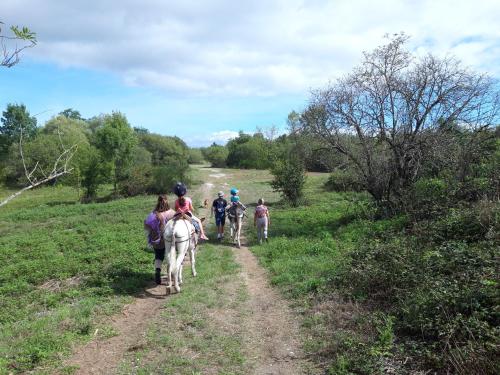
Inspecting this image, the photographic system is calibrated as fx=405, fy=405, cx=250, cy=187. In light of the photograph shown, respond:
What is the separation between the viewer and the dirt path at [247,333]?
19.4ft

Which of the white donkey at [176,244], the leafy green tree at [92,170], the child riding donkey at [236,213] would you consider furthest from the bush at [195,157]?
the white donkey at [176,244]

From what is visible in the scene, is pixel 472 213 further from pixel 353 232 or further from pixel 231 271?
pixel 231 271

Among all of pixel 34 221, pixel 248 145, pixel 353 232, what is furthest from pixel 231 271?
pixel 248 145

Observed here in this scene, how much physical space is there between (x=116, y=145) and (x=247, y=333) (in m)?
35.2

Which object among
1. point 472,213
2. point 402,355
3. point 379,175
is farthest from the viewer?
point 379,175

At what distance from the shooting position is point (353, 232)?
14188 millimetres

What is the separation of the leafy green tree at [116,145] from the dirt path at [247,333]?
31.4 m

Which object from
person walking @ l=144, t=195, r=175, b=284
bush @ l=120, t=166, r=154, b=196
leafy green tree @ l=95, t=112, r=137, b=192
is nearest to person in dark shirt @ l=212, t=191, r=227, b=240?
person walking @ l=144, t=195, r=175, b=284

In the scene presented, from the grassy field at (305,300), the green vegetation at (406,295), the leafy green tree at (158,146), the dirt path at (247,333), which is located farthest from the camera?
the leafy green tree at (158,146)

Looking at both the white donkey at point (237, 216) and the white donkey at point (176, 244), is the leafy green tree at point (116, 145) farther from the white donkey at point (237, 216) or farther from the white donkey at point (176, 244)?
the white donkey at point (176, 244)

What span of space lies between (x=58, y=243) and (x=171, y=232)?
902 cm

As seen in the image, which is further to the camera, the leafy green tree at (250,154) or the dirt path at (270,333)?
the leafy green tree at (250,154)

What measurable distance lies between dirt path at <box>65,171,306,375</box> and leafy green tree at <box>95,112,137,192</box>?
31401 mm

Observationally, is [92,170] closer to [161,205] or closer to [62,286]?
[62,286]
